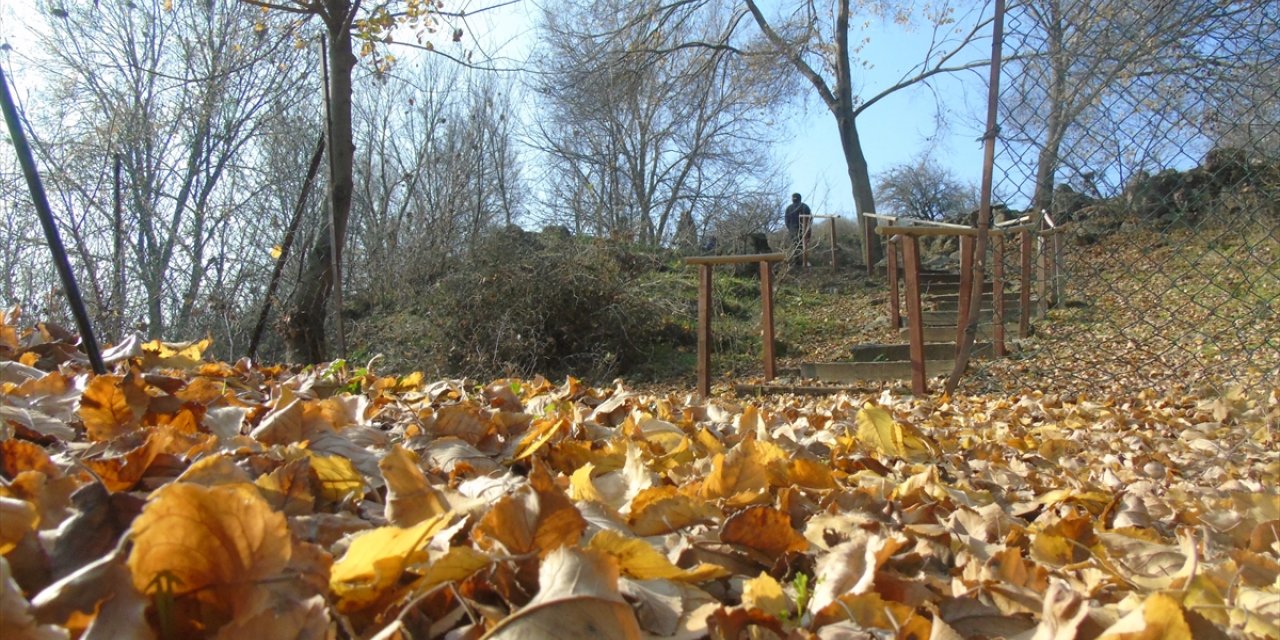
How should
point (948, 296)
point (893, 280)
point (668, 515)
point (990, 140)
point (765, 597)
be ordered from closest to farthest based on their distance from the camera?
point (765, 597) < point (668, 515) < point (990, 140) < point (893, 280) < point (948, 296)

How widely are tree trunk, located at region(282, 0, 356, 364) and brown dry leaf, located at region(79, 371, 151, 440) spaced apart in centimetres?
376

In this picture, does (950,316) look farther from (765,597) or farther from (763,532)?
(765,597)

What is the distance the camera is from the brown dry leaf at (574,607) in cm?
70

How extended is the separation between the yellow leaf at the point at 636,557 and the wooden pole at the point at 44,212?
123 cm

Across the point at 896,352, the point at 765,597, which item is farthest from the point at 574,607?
the point at 896,352

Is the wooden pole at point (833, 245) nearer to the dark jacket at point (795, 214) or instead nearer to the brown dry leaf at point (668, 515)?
the dark jacket at point (795, 214)

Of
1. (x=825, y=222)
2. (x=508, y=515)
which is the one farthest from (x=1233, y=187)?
(x=825, y=222)

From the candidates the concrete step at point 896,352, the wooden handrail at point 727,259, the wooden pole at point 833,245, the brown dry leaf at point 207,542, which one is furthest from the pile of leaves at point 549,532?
the wooden pole at point 833,245

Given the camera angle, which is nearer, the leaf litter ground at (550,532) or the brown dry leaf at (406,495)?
the leaf litter ground at (550,532)

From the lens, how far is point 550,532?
0.88 meters

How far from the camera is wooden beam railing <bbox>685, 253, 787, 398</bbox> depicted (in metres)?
6.77

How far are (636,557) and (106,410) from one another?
3.32 ft

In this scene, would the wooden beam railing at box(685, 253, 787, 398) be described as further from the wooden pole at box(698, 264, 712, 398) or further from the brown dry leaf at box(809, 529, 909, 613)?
the brown dry leaf at box(809, 529, 909, 613)

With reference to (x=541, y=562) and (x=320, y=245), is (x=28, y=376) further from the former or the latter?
(x=320, y=245)
